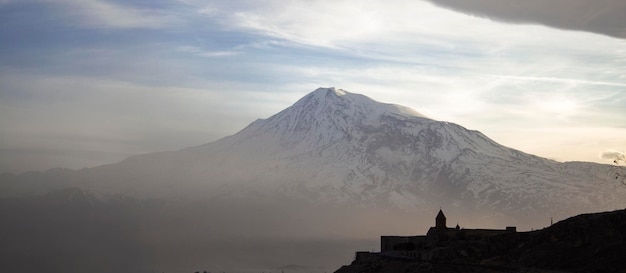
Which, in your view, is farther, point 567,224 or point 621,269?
point 567,224

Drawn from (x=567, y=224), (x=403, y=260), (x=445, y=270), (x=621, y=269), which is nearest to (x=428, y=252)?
(x=403, y=260)

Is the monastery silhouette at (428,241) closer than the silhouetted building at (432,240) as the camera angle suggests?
Yes

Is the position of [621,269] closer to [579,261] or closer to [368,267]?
[579,261]

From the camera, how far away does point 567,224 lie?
9669 centimetres

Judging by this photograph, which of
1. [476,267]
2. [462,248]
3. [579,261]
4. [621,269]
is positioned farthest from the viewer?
[462,248]

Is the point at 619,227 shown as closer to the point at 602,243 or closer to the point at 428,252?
the point at 602,243

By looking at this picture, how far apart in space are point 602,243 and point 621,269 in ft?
26.1

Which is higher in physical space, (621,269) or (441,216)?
(441,216)

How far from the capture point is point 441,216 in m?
127

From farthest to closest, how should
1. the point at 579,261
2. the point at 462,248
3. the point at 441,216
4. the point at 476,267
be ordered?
the point at 441,216 → the point at 462,248 → the point at 476,267 → the point at 579,261

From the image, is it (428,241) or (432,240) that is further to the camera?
(428,241)

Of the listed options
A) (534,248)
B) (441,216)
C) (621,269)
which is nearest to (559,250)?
(534,248)

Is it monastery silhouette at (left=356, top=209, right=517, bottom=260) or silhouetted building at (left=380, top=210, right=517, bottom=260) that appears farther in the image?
silhouetted building at (left=380, top=210, right=517, bottom=260)

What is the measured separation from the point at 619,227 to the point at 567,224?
5383 mm
